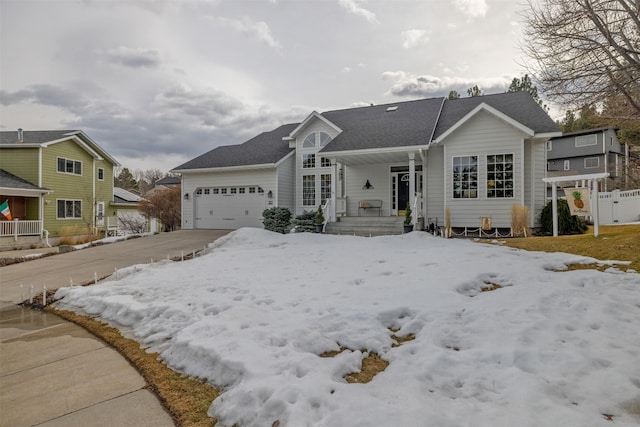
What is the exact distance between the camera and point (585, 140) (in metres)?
32.2

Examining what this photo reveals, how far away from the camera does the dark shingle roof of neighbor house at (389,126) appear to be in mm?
13281

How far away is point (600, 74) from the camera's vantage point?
6805 mm

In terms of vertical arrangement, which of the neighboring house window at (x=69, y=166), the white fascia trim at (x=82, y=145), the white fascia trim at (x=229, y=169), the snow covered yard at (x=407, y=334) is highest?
the white fascia trim at (x=82, y=145)

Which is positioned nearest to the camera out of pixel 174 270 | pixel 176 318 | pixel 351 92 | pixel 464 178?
pixel 176 318

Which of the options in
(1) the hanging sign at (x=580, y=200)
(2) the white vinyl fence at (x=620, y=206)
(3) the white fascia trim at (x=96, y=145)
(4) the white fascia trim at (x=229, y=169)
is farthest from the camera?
(3) the white fascia trim at (x=96, y=145)

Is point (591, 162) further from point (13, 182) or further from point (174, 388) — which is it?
point (13, 182)

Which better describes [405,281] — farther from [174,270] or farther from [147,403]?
[174,270]

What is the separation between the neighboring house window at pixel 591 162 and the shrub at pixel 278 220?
31.7 m

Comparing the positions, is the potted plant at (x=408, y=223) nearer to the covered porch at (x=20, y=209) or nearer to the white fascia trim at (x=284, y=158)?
the white fascia trim at (x=284, y=158)

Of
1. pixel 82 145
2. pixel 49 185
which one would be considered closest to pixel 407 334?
pixel 49 185

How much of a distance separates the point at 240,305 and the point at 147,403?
2101mm

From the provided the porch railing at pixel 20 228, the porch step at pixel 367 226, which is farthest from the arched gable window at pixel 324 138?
the porch railing at pixel 20 228

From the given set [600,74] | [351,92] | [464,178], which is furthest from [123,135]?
[600,74]

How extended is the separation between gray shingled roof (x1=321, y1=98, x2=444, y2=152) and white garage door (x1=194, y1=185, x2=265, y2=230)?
549 centimetres
